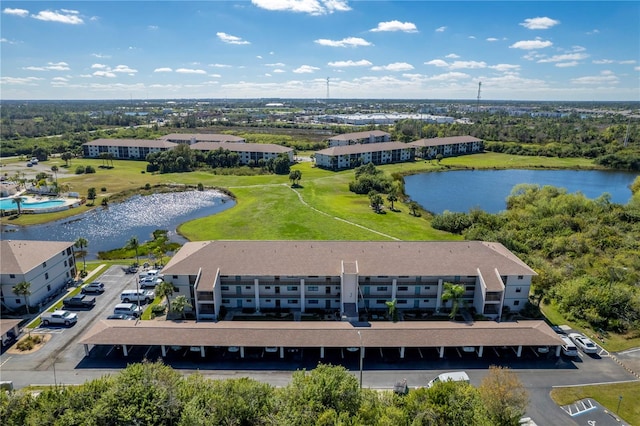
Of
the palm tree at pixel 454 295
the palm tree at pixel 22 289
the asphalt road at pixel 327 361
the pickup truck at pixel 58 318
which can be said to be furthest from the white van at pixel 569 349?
the palm tree at pixel 22 289

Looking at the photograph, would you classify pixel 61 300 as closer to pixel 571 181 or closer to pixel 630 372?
pixel 630 372

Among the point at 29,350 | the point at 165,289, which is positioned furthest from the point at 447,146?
the point at 29,350

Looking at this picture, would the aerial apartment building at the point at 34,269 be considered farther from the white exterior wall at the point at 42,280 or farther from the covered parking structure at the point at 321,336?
the covered parking structure at the point at 321,336

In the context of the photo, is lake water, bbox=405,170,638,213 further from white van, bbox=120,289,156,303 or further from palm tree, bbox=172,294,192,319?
palm tree, bbox=172,294,192,319

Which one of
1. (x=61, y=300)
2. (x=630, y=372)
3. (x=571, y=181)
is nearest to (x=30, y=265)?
(x=61, y=300)

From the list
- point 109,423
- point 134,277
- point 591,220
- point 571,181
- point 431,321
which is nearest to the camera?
point 109,423

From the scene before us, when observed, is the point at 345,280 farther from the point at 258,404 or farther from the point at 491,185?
the point at 491,185
